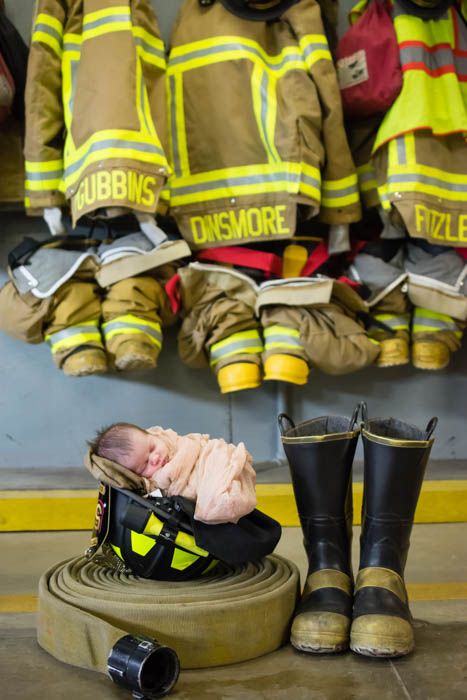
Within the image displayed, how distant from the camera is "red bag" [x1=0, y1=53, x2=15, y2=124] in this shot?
2879 mm

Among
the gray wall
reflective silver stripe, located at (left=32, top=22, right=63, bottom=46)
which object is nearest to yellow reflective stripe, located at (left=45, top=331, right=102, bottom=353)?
the gray wall

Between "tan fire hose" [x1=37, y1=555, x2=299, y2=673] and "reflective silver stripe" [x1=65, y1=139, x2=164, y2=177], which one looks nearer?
"tan fire hose" [x1=37, y1=555, x2=299, y2=673]

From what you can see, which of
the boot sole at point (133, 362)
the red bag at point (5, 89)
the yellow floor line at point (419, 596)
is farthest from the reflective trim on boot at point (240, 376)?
the red bag at point (5, 89)

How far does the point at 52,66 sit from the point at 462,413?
2184 mm

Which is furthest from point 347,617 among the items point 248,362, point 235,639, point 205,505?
point 248,362

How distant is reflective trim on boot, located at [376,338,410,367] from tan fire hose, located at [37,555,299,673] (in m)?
1.67

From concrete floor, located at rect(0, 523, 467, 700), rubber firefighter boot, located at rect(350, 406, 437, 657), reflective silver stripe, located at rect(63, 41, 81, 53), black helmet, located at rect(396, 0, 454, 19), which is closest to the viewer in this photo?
concrete floor, located at rect(0, 523, 467, 700)

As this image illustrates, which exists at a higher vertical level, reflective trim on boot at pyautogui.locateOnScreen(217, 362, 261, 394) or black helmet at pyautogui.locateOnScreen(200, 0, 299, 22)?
black helmet at pyautogui.locateOnScreen(200, 0, 299, 22)

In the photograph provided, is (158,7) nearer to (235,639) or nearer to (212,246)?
(212,246)

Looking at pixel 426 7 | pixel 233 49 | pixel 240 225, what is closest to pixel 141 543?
pixel 240 225

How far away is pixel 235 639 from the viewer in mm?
1512

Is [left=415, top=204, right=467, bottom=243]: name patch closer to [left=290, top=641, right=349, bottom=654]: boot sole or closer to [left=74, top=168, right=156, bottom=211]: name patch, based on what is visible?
[left=74, top=168, right=156, bottom=211]: name patch

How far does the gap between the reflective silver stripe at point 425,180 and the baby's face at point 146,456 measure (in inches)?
69.4

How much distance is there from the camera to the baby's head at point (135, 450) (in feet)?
5.44
